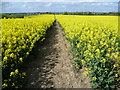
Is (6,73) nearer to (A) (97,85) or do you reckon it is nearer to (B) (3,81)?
(B) (3,81)

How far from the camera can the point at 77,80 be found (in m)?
4.21

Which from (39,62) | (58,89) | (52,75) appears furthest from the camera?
(39,62)

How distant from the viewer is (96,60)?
353 centimetres

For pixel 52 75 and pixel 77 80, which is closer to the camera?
pixel 77 80

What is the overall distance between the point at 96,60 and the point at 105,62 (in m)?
0.26

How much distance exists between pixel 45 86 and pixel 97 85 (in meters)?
1.64

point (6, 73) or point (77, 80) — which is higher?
point (6, 73)

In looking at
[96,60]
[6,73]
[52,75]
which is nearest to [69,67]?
[52,75]

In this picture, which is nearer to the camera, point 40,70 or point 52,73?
point 52,73

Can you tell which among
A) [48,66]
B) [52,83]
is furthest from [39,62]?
[52,83]

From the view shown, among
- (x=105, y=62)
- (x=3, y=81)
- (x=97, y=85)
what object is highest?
(x=105, y=62)

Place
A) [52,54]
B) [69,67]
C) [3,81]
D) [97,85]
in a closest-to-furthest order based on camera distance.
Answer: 1. [3,81]
2. [97,85]
3. [69,67]
4. [52,54]

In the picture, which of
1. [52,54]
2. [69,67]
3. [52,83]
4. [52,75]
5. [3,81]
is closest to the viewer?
[3,81]

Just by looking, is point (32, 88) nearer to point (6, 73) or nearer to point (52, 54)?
point (6, 73)
